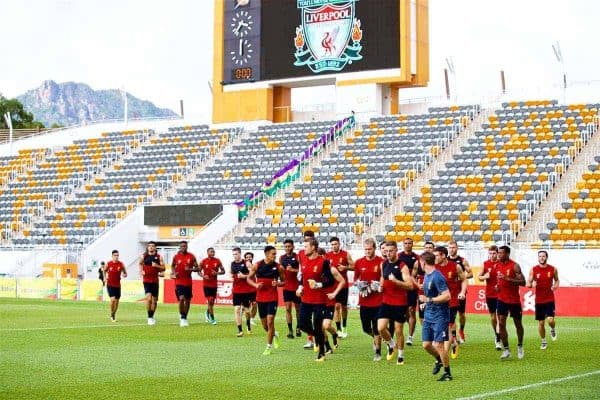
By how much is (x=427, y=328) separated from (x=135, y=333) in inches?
424

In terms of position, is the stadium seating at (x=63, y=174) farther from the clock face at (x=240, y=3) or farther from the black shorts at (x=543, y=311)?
the black shorts at (x=543, y=311)

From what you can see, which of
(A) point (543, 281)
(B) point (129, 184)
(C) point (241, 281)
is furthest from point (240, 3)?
(A) point (543, 281)

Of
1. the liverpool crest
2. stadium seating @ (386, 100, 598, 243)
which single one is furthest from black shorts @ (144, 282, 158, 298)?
the liverpool crest

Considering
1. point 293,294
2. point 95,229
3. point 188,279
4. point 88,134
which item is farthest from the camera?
point 88,134

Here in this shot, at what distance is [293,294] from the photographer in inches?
960

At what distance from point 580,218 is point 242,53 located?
70.0 feet

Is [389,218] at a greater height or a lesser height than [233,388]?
greater

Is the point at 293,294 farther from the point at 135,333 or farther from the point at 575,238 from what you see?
the point at 575,238

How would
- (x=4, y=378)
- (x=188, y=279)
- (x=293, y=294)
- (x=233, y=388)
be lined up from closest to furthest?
(x=233, y=388) < (x=4, y=378) < (x=293, y=294) < (x=188, y=279)

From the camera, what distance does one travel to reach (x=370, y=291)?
19.1m

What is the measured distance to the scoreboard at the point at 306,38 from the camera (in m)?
50.1

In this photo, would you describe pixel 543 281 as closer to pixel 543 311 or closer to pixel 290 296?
pixel 543 311

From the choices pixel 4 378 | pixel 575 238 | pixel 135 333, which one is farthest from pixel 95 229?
pixel 4 378

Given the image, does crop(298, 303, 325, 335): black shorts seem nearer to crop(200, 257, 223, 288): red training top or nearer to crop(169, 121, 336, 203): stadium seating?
crop(200, 257, 223, 288): red training top
